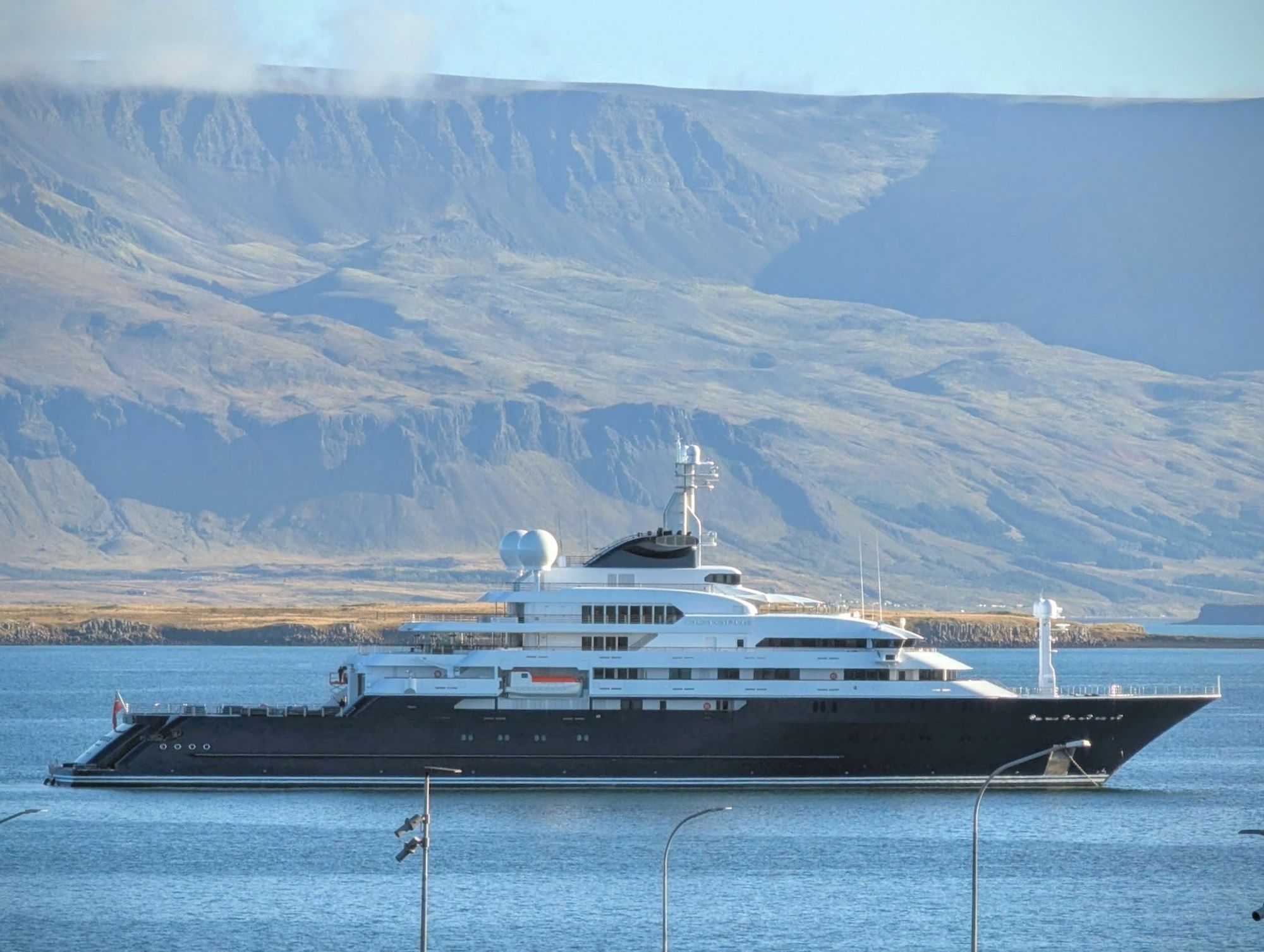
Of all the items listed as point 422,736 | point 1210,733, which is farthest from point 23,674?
point 422,736

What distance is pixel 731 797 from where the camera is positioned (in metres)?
64.4

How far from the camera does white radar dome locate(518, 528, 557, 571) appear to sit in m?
66.4

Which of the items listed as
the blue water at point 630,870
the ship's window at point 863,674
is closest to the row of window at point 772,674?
the ship's window at point 863,674

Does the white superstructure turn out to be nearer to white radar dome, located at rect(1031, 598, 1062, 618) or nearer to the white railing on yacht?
the white railing on yacht

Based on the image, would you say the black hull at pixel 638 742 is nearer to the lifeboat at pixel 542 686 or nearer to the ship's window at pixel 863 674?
the lifeboat at pixel 542 686

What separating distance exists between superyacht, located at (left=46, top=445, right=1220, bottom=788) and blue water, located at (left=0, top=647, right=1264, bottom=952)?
783 mm

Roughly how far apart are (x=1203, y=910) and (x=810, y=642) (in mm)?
16397

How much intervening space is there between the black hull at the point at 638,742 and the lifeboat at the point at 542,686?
510 mm

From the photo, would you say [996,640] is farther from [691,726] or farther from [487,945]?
[487,945]

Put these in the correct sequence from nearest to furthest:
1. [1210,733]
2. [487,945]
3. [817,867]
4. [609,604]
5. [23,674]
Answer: [487,945], [817,867], [609,604], [1210,733], [23,674]

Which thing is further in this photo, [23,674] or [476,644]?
[23,674]

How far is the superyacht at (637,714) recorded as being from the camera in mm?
64688

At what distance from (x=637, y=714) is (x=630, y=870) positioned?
34.7 ft

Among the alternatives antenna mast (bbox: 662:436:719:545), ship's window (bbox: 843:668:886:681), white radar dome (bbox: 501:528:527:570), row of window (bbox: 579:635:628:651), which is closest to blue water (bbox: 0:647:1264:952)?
ship's window (bbox: 843:668:886:681)
